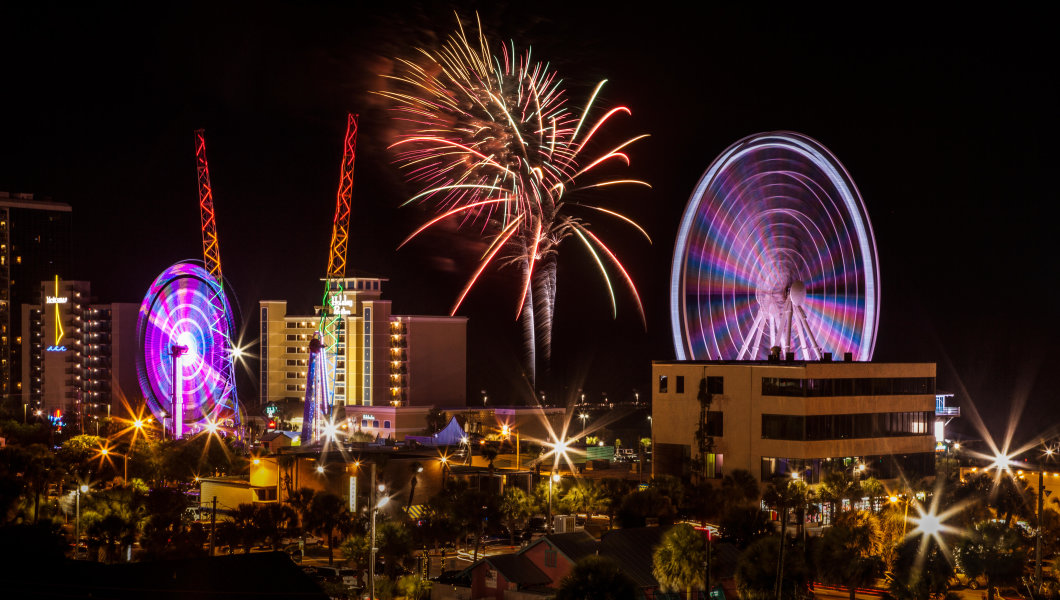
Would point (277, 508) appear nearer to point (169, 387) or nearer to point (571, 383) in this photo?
point (169, 387)

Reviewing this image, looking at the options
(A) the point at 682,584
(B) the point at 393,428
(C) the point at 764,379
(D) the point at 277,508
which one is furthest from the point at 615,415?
(A) the point at 682,584

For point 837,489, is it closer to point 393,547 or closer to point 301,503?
point 393,547

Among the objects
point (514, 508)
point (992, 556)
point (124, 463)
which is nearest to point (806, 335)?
point (514, 508)

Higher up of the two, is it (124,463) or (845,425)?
(845,425)

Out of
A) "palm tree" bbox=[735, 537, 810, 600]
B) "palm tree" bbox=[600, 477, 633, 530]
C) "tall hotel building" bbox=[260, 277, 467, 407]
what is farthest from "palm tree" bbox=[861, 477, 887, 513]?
"tall hotel building" bbox=[260, 277, 467, 407]

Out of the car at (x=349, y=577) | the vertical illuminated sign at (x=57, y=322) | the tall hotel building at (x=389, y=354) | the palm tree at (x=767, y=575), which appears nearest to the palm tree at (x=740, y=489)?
the palm tree at (x=767, y=575)

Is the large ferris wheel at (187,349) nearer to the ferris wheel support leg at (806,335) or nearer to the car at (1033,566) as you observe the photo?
the ferris wheel support leg at (806,335)
